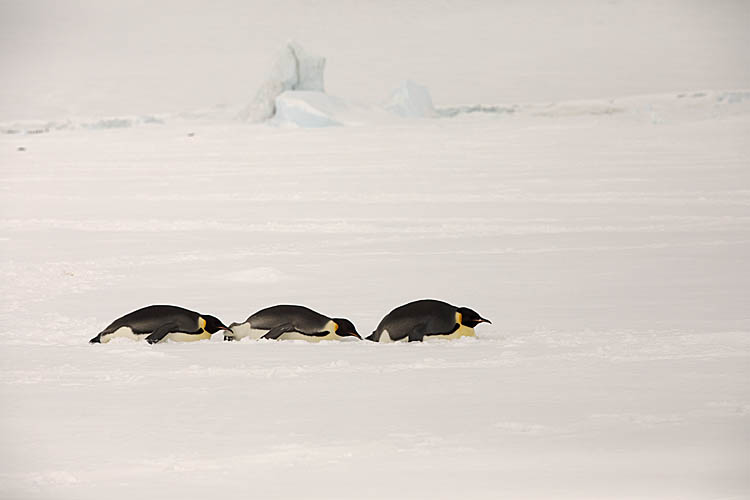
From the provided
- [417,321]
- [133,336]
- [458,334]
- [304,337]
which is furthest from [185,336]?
[458,334]

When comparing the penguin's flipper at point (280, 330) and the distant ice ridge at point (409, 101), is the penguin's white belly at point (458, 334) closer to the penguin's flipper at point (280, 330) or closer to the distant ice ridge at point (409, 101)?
the penguin's flipper at point (280, 330)

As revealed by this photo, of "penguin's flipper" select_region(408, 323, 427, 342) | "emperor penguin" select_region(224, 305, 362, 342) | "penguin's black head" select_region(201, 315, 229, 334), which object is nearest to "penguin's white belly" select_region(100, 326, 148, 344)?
"penguin's black head" select_region(201, 315, 229, 334)

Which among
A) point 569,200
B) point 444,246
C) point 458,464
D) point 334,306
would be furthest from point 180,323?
point 569,200

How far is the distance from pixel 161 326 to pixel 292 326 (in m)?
0.63

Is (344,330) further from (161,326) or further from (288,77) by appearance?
(288,77)

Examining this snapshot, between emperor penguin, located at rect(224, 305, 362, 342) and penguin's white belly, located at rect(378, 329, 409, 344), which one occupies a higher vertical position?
emperor penguin, located at rect(224, 305, 362, 342)

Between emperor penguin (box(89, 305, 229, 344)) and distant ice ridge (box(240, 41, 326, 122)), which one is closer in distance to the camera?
emperor penguin (box(89, 305, 229, 344))

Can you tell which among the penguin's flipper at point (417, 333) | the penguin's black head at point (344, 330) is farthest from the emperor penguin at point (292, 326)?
the penguin's flipper at point (417, 333)

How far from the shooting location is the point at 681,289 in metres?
7.27

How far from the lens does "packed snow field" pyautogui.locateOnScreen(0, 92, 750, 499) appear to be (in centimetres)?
365

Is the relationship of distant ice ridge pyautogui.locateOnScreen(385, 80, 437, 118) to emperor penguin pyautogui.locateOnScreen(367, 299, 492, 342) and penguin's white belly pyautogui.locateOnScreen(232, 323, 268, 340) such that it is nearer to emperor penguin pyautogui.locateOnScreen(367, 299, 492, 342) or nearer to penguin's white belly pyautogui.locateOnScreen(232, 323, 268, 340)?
penguin's white belly pyautogui.locateOnScreen(232, 323, 268, 340)

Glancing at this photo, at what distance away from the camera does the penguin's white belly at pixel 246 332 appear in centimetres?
587

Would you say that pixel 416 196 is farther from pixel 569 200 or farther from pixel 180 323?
pixel 180 323

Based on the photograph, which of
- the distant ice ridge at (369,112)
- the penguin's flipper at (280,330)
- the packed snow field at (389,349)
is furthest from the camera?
the distant ice ridge at (369,112)
